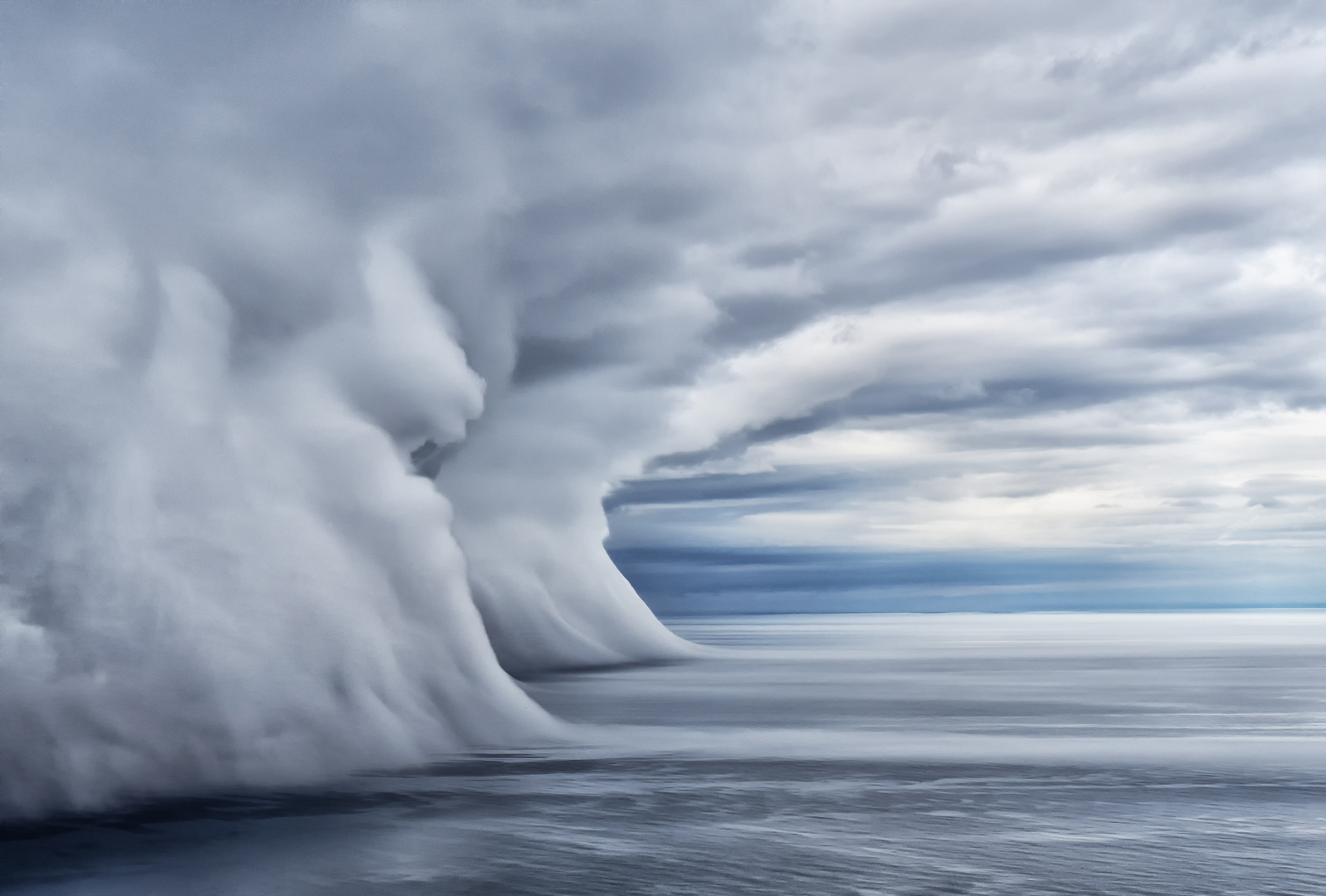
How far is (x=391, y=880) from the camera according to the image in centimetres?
2533

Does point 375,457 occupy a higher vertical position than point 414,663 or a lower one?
higher

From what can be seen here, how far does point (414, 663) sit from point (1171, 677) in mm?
65424

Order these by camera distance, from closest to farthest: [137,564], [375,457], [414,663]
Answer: [137,564], [414,663], [375,457]

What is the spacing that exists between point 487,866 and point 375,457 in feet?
116

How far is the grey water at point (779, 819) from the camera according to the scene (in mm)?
25141

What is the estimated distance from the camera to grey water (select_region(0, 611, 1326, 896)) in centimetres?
2514

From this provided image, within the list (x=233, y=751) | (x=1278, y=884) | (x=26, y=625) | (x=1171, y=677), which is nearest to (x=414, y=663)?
(x=233, y=751)

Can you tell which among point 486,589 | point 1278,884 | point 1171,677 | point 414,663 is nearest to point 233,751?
point 414,663

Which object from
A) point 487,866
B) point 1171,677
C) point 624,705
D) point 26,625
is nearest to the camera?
point 487,866

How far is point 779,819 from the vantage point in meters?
31.5

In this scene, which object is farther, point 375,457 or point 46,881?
point 375,457

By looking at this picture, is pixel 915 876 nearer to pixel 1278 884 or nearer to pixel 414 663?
pixel 1278 884

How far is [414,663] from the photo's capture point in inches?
2157

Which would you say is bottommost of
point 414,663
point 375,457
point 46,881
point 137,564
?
point 46,881
